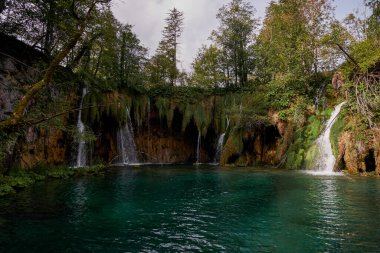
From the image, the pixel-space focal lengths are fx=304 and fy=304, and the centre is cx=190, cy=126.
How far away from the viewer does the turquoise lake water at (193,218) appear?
6.45 meters

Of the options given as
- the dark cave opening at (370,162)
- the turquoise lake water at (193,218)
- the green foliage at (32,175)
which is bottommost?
the turquoise lake water at (193,218)

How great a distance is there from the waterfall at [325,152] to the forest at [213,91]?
71cm

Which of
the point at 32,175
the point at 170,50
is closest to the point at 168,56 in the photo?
the point at 170,50

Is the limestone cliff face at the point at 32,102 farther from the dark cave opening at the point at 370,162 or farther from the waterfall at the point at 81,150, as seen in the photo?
the dark cave opening at the point at 370,162

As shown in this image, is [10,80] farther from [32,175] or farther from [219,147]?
[219,147]

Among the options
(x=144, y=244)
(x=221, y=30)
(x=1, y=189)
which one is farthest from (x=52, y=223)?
(x=221, y=30)

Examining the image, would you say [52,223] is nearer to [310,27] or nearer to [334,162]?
[334,162]

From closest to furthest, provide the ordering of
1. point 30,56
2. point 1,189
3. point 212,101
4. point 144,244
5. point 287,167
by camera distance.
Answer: point 144,244 < point 1,189 < point 30,56 < point 287,167 < point 212,101

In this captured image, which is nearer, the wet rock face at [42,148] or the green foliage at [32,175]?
the green foliage at [32,175]

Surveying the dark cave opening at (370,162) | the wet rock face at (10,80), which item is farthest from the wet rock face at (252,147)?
the wet rock face at (10,80)

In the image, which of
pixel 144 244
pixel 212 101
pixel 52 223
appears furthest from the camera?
pixel 212 101

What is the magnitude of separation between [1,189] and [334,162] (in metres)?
17.8

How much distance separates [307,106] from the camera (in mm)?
24172

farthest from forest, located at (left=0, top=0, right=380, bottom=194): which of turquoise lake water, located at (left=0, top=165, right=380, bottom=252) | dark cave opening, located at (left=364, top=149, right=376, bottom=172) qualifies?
turquoise lake water, located at (left=0, top=165, right=380, bottom=252)
